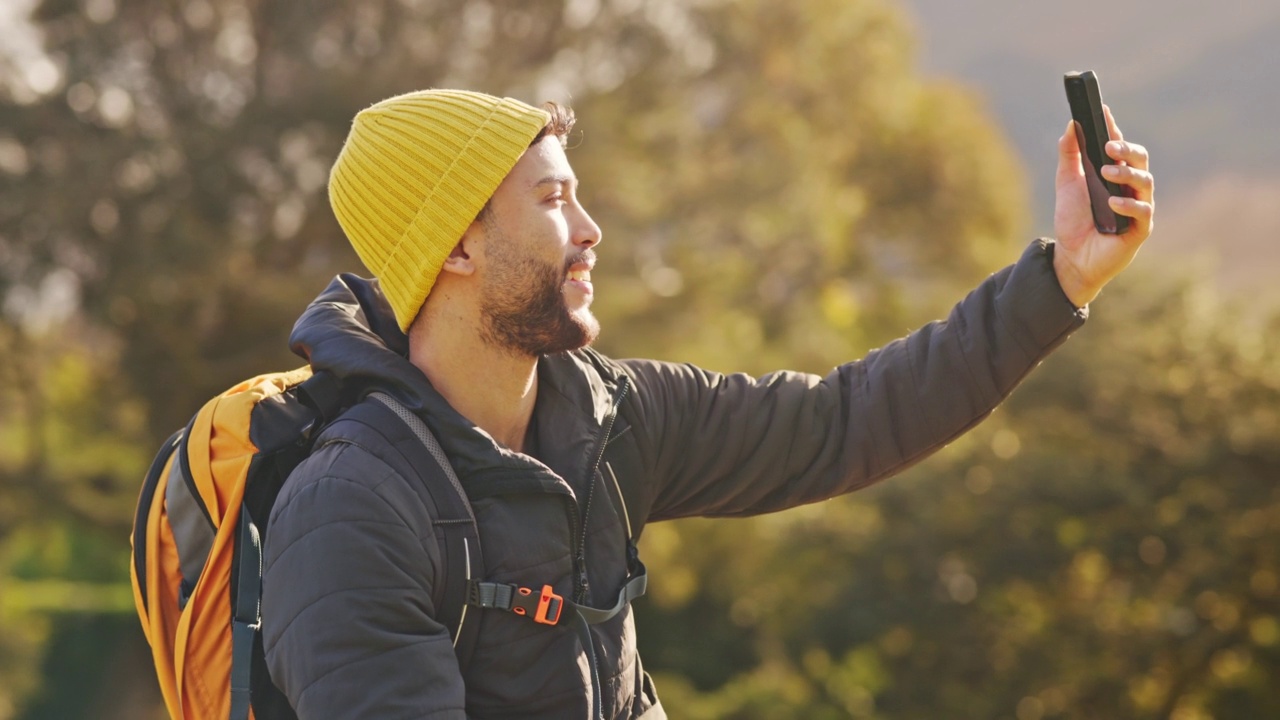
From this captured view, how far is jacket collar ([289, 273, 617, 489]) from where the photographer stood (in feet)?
6.32

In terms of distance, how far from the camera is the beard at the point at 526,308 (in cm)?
209

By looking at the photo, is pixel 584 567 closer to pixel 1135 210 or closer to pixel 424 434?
pixel 424 434

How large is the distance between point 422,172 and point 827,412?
84 cm

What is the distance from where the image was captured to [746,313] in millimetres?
14961

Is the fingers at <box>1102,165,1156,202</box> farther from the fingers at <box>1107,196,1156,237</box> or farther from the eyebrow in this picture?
the eyebrow

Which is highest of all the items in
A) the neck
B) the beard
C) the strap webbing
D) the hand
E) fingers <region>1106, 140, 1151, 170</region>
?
fingers <region>1106, 140, 1151, 170</region>

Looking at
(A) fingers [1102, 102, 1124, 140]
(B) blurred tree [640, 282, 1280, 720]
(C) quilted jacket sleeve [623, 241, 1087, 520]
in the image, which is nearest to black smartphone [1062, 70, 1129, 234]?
(A) fingers [1102, 102, 1124, 140]

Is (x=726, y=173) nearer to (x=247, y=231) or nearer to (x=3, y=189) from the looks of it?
(x=247, y=231)

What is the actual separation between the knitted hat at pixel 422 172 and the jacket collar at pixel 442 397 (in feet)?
0.31

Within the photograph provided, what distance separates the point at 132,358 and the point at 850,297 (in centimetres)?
904

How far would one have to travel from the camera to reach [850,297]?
16.8 m

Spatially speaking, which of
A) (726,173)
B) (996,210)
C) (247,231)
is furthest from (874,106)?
(247,231)

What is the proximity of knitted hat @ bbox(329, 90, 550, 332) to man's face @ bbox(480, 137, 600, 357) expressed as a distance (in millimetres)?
49

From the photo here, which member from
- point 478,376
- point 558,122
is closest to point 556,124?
point 558,122
